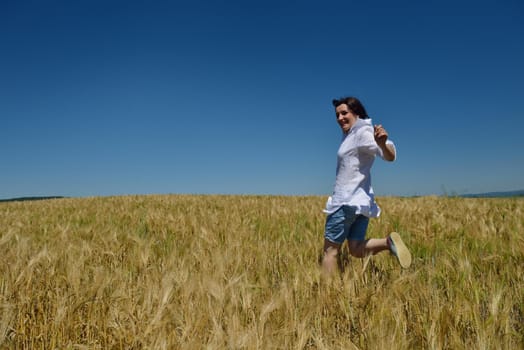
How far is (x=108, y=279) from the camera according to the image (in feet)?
6.00

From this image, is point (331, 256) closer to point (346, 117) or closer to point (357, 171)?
point (357, 171)

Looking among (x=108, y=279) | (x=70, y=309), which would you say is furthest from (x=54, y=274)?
(x=70, y=309)

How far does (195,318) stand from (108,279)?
66 cm

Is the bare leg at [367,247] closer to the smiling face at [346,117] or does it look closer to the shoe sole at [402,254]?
the shoe sole at [402,254]

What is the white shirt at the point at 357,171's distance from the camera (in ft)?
8.79

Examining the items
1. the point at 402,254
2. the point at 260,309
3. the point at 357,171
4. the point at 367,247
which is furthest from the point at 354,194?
the point at 260,309

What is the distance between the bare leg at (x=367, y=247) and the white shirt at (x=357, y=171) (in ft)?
0.73

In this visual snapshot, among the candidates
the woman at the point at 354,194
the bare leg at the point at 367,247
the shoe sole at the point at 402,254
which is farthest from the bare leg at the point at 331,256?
the shoe sole at the point at 402,254

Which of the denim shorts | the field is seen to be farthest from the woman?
the field

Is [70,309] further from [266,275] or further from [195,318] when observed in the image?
[266,275]

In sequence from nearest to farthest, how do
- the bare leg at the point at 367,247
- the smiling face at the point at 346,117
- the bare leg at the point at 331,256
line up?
1. the bare leg at the point at 331,256
2. the bare leg at the point at 367,247
3. the smiling face at the point at 346,117

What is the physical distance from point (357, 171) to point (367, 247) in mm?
637

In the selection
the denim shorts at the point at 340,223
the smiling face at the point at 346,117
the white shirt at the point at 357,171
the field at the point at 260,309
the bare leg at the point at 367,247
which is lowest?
the field at the point at 260,309

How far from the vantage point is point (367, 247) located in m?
2.78
